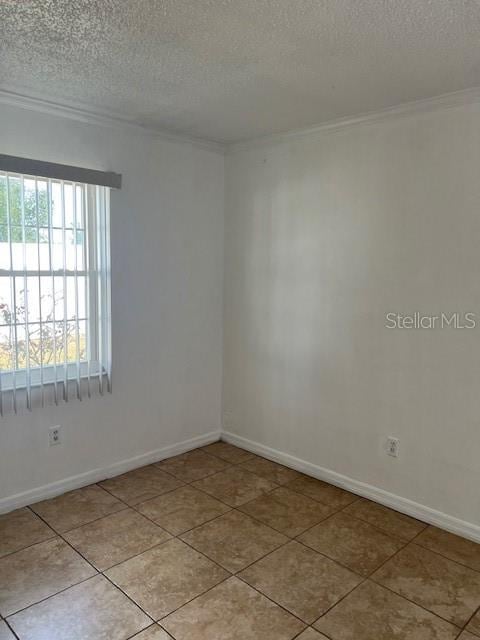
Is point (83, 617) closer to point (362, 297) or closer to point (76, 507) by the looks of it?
point (76, 507)

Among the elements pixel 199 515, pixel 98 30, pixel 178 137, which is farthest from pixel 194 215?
pixel 199 515

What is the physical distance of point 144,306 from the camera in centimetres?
347

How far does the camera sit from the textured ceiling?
179 cm

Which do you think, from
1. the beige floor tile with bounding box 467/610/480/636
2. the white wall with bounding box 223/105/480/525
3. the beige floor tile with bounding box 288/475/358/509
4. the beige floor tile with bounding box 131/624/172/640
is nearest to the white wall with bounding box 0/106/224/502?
the white wall with bounding box 223/105/480/525

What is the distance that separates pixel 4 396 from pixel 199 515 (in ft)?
4.33

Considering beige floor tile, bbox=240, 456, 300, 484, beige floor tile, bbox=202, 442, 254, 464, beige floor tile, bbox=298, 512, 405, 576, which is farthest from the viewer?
beige floor tile, bbox=202, 442, 254, 464

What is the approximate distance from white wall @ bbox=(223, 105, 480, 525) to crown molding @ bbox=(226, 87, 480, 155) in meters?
0.04

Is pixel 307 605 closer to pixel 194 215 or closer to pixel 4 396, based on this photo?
pixel 4 396

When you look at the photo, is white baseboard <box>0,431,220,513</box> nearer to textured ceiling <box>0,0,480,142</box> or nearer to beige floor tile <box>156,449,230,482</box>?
beige floor tile <box>156,449,230,482</box>

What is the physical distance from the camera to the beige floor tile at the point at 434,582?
7.06ft

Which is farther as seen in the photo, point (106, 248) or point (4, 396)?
point (106, 248)

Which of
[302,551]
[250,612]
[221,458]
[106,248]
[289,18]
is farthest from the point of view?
[221,458]

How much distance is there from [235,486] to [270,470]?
1.18 feet

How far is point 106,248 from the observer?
10.5 ft
